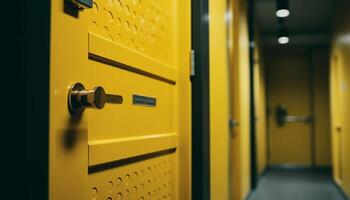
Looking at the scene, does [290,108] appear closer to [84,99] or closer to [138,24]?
[138,24]

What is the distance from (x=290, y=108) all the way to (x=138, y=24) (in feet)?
23.5

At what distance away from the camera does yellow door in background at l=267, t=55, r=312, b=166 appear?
7828 millimetres

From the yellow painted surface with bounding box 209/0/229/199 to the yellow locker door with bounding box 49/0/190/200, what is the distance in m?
0.45

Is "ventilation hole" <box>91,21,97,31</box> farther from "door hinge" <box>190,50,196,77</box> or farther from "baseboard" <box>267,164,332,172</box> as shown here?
"baseboard" <box>267,164,332,172</box>

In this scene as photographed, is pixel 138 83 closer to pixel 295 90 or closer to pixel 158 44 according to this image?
pixel 158 44

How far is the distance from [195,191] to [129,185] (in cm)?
53

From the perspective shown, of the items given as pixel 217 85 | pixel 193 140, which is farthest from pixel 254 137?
pixel 193 140

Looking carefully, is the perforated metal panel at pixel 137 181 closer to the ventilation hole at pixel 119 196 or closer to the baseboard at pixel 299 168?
the ventilation hole at pixel 119 196

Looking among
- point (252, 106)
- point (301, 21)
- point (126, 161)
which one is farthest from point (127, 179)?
point (301, 21)

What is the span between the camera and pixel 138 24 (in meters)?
1.21

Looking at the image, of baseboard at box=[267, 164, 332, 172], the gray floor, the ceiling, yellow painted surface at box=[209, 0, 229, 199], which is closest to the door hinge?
yellow painted surface at box=[209, 0, 229, 199]

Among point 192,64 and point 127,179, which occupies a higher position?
point 192,64
